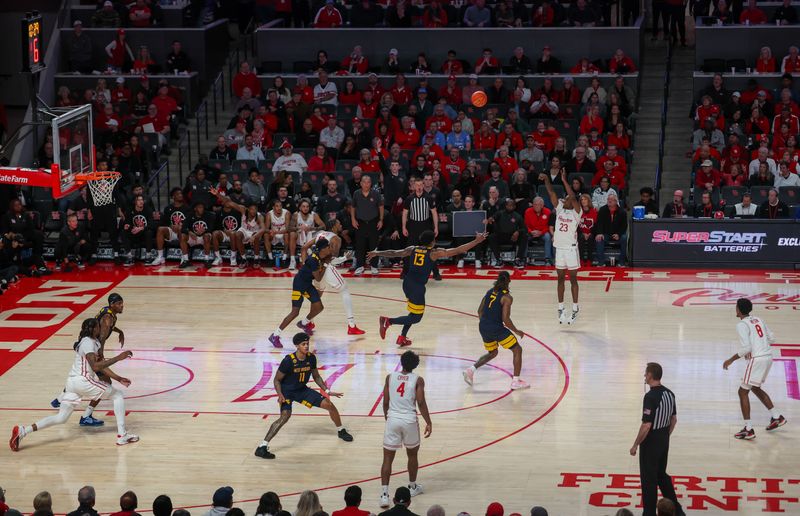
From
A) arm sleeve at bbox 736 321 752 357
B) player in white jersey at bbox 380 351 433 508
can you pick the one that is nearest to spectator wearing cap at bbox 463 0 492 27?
arm sleeve at bbox 736 321 752 357

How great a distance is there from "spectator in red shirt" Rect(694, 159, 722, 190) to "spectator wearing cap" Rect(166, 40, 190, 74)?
12864 mm

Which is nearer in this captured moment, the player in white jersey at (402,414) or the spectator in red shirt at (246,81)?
the player in white jersey at (402,414)

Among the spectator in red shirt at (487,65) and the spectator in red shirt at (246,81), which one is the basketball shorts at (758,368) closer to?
the spectator in red shirt at (487,65)

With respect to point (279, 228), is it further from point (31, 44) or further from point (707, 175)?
point (707, 175)

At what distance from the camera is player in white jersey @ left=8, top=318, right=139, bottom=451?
15344 mm

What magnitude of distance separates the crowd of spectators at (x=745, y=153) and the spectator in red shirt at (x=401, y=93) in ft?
21.1

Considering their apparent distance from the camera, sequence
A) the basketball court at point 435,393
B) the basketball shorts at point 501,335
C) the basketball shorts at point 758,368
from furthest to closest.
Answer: the basketball shorts at point 501,335, the basketball shorts at point 758,368, the basketball court at point 435,393

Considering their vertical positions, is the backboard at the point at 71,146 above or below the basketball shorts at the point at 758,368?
above

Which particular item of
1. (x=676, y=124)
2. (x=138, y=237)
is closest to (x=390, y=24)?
(x=676, y=124)

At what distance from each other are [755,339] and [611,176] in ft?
35.0

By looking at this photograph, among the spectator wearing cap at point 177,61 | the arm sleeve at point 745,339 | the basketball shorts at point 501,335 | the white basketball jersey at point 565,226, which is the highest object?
the spectator wearing cap at point 177,61

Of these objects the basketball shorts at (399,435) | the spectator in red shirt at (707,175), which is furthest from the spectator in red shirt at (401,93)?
the basketball shorts at (399,435)

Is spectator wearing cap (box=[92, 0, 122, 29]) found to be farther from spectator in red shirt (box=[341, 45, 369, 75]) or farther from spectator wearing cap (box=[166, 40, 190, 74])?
spectator in red shirt (box=[341, 45, 369, 75])

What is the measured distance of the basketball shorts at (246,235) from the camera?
2472 centimetres
